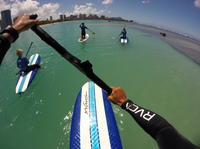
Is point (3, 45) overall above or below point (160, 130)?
above

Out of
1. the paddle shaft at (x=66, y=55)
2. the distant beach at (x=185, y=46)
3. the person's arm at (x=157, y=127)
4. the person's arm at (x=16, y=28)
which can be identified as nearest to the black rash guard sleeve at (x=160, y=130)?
the person's arm at (x=157, y=127)

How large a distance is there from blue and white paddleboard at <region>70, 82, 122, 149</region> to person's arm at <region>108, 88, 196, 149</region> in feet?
6.96

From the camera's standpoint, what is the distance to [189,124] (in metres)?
4.89

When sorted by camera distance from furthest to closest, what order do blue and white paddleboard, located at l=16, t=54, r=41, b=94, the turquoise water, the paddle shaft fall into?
1. blue and white paddleboard, located at l=16, t=54, r=41, b=94
2. the turquoise water
3. the paddle shaft

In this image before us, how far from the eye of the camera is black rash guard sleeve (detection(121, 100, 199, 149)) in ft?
3.77

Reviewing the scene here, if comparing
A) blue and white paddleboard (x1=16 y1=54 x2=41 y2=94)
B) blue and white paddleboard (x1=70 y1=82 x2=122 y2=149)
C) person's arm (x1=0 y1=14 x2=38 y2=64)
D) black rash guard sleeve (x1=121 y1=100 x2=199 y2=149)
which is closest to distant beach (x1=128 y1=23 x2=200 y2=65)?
blue and white paddleboard (x1=70 y1=82 x2=122 y2=149)

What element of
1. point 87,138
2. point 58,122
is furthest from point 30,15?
point 58,122

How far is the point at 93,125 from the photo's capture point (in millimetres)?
3635

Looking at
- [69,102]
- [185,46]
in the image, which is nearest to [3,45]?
[69,102]

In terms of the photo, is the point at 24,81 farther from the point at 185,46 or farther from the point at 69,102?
the point at 185,46

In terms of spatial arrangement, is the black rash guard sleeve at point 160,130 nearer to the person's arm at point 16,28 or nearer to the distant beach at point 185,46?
the person's arm at point 16,28

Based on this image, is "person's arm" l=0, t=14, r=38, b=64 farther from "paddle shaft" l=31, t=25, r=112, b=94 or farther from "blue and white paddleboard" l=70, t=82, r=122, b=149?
"blue and white paddleboard" l=70, t=82, r=122, b=149

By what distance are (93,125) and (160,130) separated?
265 centimetres

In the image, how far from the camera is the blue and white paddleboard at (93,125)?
3.20m
